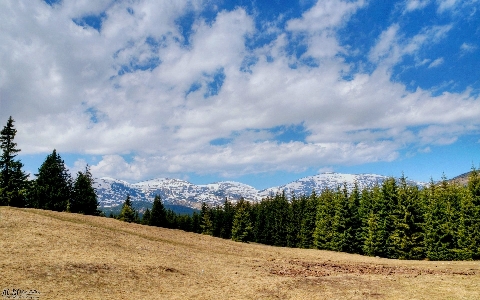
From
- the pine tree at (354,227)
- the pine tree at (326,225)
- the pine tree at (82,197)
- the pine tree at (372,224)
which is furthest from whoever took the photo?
the pine tree at (82,197)

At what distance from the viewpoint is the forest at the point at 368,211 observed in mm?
45750

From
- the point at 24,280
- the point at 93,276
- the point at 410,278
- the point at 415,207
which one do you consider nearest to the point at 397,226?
the point at 415,207

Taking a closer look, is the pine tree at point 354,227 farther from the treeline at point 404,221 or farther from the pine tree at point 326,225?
the pine tree at point 326,225

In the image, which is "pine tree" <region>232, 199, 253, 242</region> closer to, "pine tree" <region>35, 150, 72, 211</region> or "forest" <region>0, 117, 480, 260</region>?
"forest" <region>0, 117, 480, 260</region>

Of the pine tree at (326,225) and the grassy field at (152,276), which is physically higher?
the pine tree at (326,225)

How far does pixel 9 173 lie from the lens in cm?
5578

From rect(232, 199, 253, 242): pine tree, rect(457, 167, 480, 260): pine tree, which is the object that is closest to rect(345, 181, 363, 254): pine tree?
rect(457, 167, 480, 260): pine tree

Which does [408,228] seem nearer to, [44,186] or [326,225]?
[326,225]

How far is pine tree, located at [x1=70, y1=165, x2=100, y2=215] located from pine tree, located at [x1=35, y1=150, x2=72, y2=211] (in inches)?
127

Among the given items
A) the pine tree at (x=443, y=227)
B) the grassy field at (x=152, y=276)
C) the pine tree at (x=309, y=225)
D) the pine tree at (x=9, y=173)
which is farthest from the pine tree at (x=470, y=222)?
the pine tree at (x=9, y=173)

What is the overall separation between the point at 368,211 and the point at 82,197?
6997cm

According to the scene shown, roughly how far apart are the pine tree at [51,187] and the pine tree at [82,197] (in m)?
3.22

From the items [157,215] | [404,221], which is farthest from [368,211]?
[157,215]

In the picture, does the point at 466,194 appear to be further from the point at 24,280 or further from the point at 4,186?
the point at 4,186
